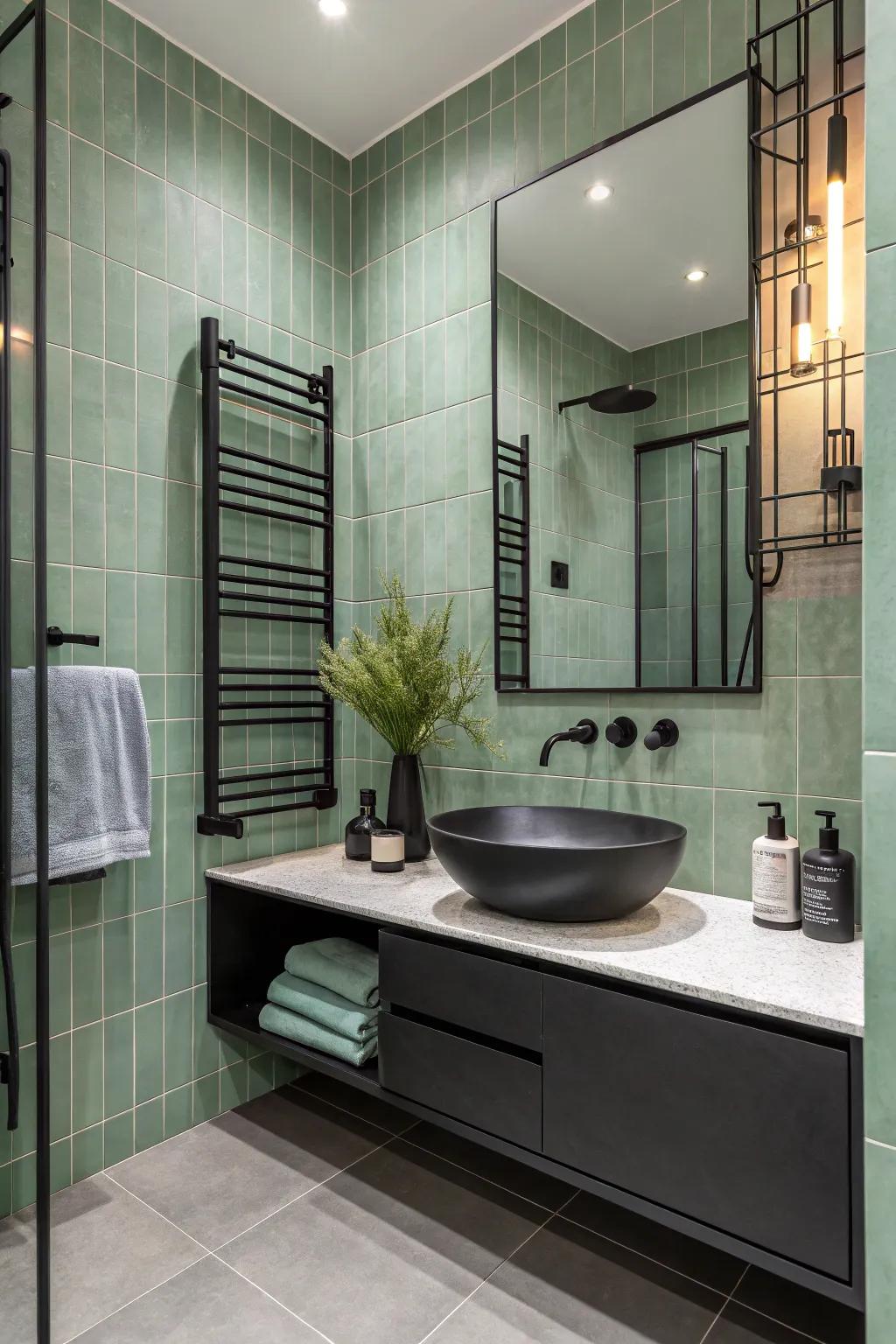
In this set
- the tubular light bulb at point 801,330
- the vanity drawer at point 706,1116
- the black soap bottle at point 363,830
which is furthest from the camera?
the black soap bottle at point 363,830

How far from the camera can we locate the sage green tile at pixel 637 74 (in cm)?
186

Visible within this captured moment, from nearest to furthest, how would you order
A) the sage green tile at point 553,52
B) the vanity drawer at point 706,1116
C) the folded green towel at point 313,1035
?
the vanity drawer at point 706,1116 < the folded green towel at point 313,1035 < the sage green tile at point 553,52

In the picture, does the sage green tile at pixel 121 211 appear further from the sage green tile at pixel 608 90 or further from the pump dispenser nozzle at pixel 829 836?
the pump dispenser nozzle at pixel 829 836

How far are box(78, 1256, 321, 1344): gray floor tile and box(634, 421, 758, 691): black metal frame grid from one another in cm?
140

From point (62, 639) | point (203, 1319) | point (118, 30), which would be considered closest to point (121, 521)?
point (62, 639)

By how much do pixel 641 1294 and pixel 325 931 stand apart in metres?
1.22

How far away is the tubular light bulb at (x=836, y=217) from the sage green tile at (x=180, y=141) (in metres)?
1.49

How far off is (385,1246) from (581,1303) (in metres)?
0.40

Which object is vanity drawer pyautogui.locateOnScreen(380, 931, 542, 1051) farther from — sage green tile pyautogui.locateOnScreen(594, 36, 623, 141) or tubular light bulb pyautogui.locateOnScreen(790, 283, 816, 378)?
sage green tile pyautogui.locateOnScreen(594, 36, 623, 141)

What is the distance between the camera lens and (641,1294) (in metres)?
1.51

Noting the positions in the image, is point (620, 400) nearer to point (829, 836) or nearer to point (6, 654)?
point (829, 836)

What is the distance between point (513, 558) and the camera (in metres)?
2.12

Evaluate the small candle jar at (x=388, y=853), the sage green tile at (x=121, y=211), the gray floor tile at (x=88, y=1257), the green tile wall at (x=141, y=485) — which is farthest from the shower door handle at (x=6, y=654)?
the small candle jar at (x=388, y=853)

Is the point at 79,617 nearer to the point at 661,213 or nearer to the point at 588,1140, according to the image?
the point at 588,1140
